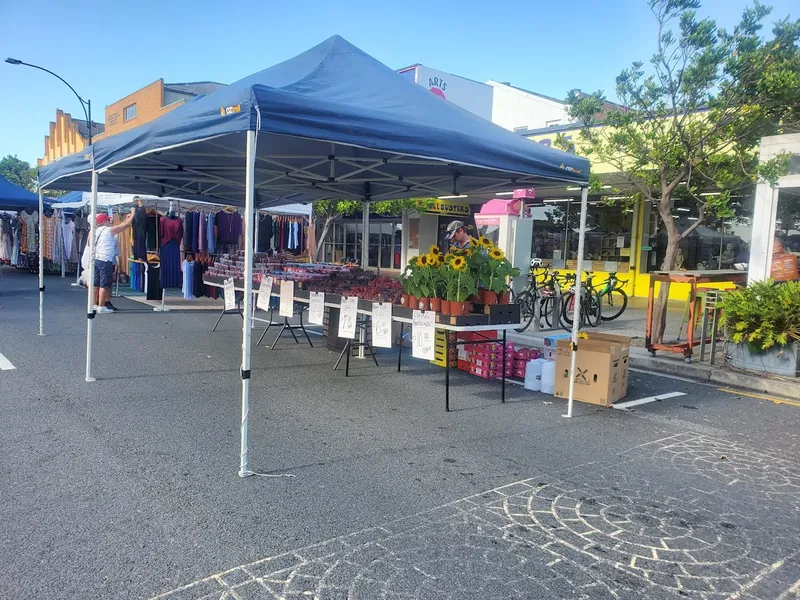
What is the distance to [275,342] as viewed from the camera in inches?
341

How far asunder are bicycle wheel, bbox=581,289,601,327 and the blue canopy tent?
13.9 feet

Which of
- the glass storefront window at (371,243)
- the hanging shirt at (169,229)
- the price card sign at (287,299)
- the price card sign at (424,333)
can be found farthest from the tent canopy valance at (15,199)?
the price card sign at (424,333)

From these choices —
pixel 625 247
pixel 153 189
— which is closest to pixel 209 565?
pixel 153 189

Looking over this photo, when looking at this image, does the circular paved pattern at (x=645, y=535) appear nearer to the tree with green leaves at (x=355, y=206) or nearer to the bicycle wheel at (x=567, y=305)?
the bicycle wheel at (x=567, y=305)

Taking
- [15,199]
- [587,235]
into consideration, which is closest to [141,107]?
[15,199]

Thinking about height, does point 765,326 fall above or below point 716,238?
below

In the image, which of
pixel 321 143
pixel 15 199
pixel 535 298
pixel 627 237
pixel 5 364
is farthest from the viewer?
pixel 627 237

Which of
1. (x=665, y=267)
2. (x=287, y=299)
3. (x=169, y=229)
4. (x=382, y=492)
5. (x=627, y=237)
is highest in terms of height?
(x=627, y=237)

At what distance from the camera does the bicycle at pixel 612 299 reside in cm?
1198

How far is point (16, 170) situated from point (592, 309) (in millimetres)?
67270

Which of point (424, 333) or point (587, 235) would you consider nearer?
point (424, 333)

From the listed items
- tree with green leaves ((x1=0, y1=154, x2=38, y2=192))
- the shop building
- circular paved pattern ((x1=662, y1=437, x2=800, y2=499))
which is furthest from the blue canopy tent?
tree with green leaves ((x1=0, y1=154, x2=38, y2=192))

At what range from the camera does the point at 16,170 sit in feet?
200

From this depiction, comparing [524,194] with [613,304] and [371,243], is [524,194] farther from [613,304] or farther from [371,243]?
[371,243]
